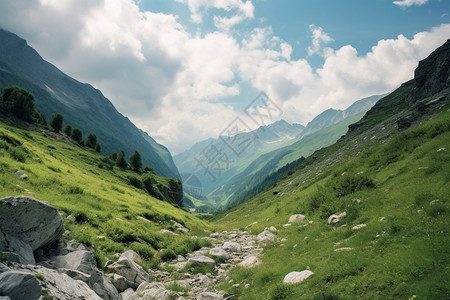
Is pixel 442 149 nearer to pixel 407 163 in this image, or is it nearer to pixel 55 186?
pixel 407 163

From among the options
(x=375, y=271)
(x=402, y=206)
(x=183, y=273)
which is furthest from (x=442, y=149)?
(x=183, y=273)

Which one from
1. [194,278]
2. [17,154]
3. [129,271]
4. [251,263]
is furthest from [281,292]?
[17,154]

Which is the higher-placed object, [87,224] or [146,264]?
[87,224]

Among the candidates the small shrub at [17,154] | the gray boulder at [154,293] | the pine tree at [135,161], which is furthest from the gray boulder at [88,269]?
the pine tree at [135,161]

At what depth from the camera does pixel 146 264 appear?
15461 mm

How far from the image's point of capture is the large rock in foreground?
9.36m

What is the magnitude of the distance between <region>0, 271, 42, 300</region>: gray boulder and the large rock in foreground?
4243mm

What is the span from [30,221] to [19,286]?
489 centimetres

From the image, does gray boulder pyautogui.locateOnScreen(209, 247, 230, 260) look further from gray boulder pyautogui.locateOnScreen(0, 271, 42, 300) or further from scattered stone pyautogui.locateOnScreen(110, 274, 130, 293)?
gray boulder pyautogui.locateOnScreen(0, 271, 42, 300)

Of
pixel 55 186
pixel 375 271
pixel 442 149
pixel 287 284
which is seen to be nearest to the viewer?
pixel 375 271

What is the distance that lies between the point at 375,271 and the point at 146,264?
13.0m

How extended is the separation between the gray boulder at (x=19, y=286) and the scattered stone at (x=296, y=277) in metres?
9.54

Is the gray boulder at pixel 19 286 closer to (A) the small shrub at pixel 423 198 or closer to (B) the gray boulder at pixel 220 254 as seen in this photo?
(B) the gray boulder at pixel 220 254

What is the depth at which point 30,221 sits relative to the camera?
991 cm
